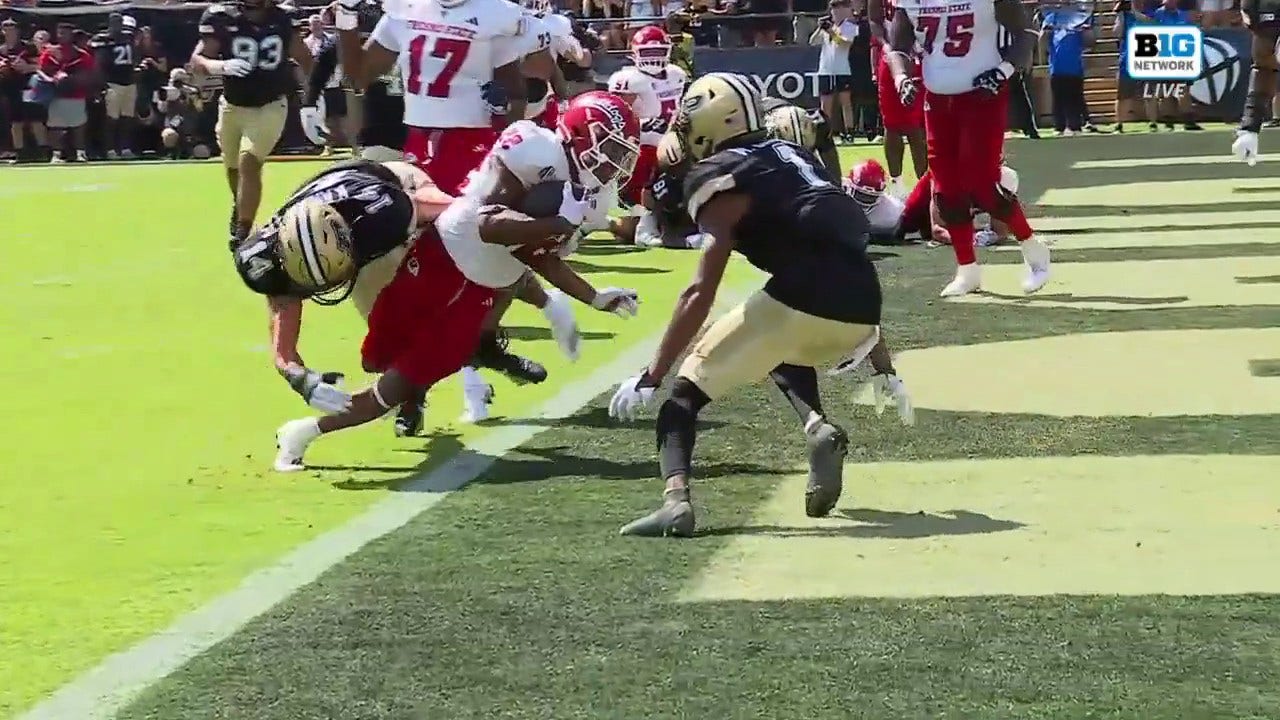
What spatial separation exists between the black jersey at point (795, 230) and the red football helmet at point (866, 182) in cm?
670

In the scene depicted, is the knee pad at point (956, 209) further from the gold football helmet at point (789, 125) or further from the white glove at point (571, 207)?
the gold football helmet at point (789, 125)

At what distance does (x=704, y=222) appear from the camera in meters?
5.41

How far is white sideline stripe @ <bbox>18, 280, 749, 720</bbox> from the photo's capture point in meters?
4.08

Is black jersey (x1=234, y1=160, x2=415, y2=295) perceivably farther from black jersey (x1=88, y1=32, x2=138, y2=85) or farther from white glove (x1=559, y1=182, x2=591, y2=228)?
black jersey (x1=88, y1=32, x2=138, y2=85)

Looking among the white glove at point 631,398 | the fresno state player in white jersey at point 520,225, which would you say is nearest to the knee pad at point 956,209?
the fresno state player in white jersey at point 520,225

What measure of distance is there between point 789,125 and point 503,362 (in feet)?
4.85

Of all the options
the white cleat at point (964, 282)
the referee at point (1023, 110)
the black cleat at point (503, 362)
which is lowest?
the referee at point (1023, 110)

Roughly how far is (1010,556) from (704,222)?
47.8 inches

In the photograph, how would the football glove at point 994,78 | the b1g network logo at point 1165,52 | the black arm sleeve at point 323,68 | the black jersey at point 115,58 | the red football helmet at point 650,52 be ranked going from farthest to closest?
the black jersey at point 115,58, the b1g network logo at point 1165,52, the black arm sleeve at point 323,68, the red football helmet at point 650,52, the football glove at point 994,78

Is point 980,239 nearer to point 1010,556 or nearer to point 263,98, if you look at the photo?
point 263,98

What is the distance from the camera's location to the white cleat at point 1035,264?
1007cm

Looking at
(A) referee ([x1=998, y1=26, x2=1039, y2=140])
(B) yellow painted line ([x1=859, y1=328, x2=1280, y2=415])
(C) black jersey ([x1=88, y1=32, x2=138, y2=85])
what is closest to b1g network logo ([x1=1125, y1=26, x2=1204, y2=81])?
(A) referee ([x1=998, y1=26, x2=1039, y2=140])

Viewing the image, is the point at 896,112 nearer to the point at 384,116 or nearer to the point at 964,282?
the point at 964,282

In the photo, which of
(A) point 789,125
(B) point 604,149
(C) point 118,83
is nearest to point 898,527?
(A) point 789,125
